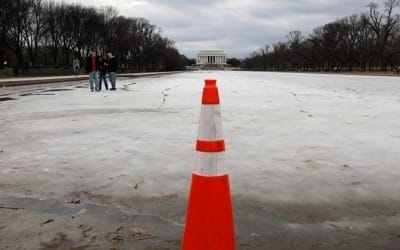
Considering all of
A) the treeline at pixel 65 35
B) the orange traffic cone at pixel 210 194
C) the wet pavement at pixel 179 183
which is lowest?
the wet pavement at pixel 179 183

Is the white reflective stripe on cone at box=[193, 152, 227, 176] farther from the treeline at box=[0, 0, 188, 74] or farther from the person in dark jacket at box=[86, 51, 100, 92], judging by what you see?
the treeline at box=[0, 0, 188, 74]

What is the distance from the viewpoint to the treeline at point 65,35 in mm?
64875

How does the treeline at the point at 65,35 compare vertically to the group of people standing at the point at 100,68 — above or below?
above

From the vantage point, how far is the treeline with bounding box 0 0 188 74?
213 feet

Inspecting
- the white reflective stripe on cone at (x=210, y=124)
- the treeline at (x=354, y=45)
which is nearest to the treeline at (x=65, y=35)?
the treeline at (x=354, y=45)

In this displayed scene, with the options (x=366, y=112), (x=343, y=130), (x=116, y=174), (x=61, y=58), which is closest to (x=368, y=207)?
(x=116, y=174)

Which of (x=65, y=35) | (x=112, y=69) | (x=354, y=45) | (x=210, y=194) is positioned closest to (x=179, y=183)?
(x=210, y=194)

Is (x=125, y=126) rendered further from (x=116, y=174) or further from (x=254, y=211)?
(x=254, y=211)

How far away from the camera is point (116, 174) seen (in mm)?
6180

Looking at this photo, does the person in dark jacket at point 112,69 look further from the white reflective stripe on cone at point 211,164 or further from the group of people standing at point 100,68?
the white reflective stripe on cone at point 211,164

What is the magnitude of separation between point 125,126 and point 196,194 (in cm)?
739

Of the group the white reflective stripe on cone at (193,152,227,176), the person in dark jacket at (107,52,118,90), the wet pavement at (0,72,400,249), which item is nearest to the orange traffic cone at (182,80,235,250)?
the white reflective stripe on cone at (193,152,227,176)

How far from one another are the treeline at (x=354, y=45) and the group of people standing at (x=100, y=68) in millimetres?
75790

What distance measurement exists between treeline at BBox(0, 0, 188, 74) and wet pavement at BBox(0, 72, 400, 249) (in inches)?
2118
